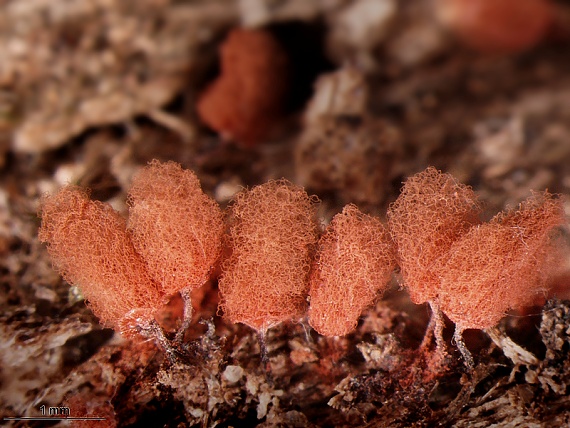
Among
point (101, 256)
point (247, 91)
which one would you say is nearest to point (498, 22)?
point (247, 91)

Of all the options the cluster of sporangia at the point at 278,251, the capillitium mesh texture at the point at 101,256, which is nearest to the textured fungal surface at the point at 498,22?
the cluster of sporangia at the point at 278,251

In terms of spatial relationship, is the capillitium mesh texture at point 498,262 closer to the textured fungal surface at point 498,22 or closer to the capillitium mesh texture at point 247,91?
the capillitium mesh texture at point 247,91

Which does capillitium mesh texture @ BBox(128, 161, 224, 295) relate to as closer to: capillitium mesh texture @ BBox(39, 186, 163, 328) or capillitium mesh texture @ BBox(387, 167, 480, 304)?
capillitium mesh texture @ BBox(39, 186, 163, 328)

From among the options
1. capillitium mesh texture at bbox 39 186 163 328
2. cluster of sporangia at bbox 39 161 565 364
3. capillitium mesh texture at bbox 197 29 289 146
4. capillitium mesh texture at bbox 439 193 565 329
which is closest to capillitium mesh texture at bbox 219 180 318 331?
cluster of sporangia at bbox 39 161 565 364

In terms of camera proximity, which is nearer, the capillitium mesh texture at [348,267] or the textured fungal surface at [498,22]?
the capillitium mesh texture at [348,267]

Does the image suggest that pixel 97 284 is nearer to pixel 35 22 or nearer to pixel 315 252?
pixel 315 252

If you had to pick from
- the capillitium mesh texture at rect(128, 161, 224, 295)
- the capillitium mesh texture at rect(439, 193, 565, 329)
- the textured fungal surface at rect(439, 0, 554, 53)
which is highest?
the textured fungal surface at rect(439, 0, 554, 53)

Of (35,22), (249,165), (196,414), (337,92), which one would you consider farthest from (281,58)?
(196,414)
